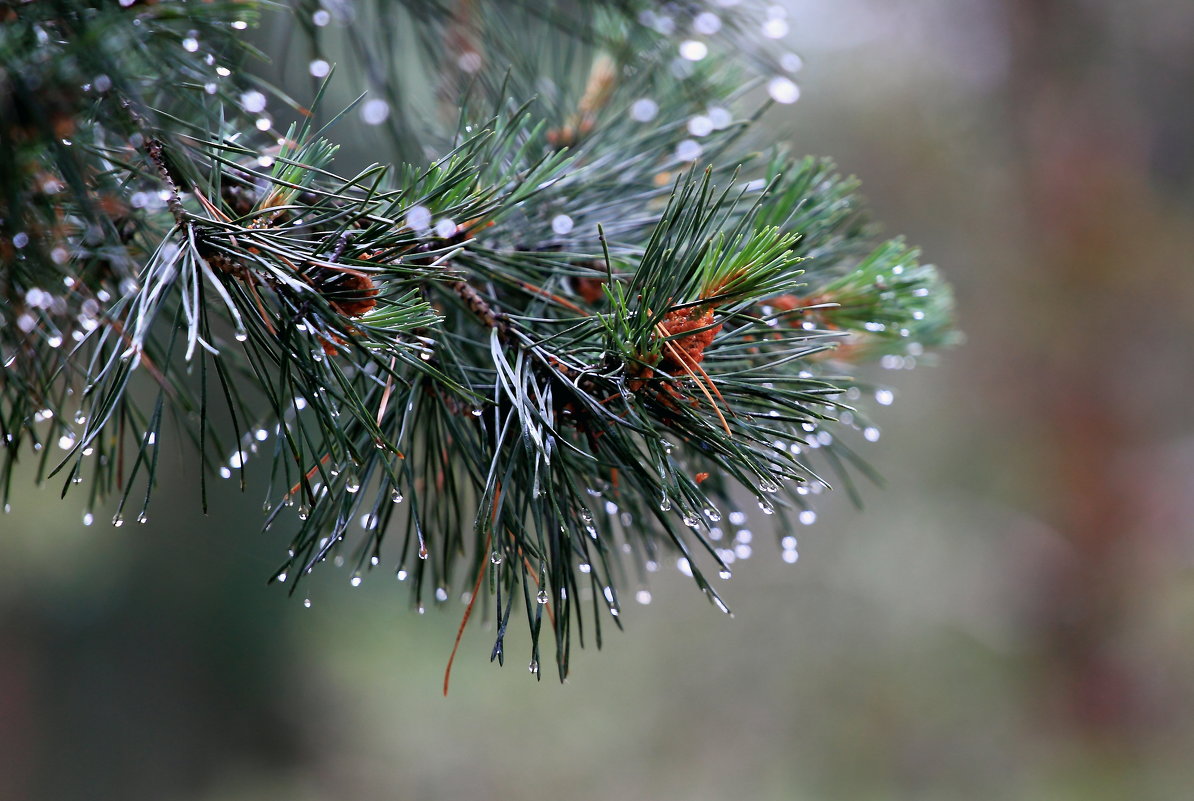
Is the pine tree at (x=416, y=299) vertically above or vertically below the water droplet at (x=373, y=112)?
below

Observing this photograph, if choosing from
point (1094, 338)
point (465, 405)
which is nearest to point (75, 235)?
point (465, 405)

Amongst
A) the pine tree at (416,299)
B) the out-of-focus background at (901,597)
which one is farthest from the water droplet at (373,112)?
the out-of-focus background at (901,597)

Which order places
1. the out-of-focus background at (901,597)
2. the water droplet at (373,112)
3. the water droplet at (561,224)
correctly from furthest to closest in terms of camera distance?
the out-of-focus background at (901,597) < the water droplet at (373,112) < the water droplet at (561,224)

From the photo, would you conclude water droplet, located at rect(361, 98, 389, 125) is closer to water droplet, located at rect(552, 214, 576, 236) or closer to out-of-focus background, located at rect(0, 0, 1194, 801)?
water droplet, located at rect(552, 214, 576, 236)

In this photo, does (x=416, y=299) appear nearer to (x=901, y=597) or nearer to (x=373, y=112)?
(x=373, y=112)

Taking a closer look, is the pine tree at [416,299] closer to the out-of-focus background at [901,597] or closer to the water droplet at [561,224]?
the water droplet at [561,224]

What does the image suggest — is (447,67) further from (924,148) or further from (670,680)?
(670,680)

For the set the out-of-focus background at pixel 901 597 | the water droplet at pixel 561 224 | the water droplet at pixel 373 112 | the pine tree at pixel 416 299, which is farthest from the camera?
the out-of-focus background at pixel 901 597

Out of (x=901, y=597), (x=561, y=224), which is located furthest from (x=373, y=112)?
(x=901, y=597)
